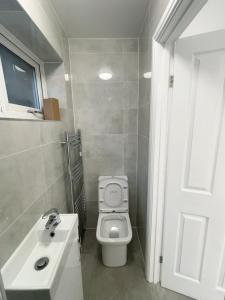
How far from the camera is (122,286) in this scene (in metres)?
1.45

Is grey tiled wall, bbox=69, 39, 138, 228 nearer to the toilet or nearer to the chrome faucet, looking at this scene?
the toilet

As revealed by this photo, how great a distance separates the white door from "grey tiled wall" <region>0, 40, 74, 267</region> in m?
0.96

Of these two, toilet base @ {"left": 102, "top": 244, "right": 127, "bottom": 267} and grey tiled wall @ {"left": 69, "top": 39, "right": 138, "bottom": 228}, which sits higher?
grey tiled wall @ {"left": 69, "top": 39, "right": 138, "bottom": 228}

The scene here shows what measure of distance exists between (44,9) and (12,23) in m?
0.31

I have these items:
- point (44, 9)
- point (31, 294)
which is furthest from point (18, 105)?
point (31, 294)

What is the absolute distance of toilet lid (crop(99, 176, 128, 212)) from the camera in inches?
75.0

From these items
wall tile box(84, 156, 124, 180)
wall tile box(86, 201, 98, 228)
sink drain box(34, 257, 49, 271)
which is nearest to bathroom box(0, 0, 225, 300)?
sink drain box(34, 257, 49, 271)

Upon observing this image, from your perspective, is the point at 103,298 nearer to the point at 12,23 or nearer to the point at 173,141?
the point at 173,141

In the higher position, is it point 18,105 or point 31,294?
point 18,105

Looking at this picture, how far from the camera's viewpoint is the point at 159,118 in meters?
1.16

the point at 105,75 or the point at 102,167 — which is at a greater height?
the point at 105,75

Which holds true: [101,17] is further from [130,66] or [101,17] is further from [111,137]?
[111,137]

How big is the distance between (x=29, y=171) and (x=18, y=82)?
78 cm

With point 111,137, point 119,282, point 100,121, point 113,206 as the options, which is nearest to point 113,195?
point 113,206
